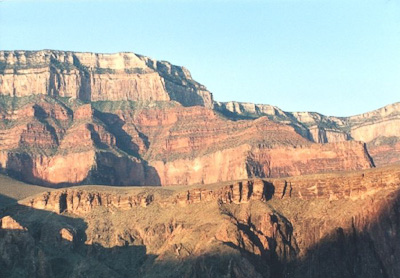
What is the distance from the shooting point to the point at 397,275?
7835 inches

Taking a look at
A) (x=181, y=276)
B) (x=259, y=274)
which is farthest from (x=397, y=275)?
(x=181, y=276)

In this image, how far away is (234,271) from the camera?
644 ft

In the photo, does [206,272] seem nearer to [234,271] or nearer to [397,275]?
[234,271]

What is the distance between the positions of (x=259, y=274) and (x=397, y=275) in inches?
1020

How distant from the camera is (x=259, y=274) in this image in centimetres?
19812

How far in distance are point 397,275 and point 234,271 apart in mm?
30750

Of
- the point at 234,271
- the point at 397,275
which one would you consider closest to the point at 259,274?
the point at 234,271

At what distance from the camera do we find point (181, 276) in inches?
7864

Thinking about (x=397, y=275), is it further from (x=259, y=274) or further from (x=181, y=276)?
(x=181, y=276)

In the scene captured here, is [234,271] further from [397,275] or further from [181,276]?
[397,275]

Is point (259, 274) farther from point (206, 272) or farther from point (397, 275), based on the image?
point (397, 275)

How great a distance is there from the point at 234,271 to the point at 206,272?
5227mm

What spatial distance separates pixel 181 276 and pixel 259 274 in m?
14.7

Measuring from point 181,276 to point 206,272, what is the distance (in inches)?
218
